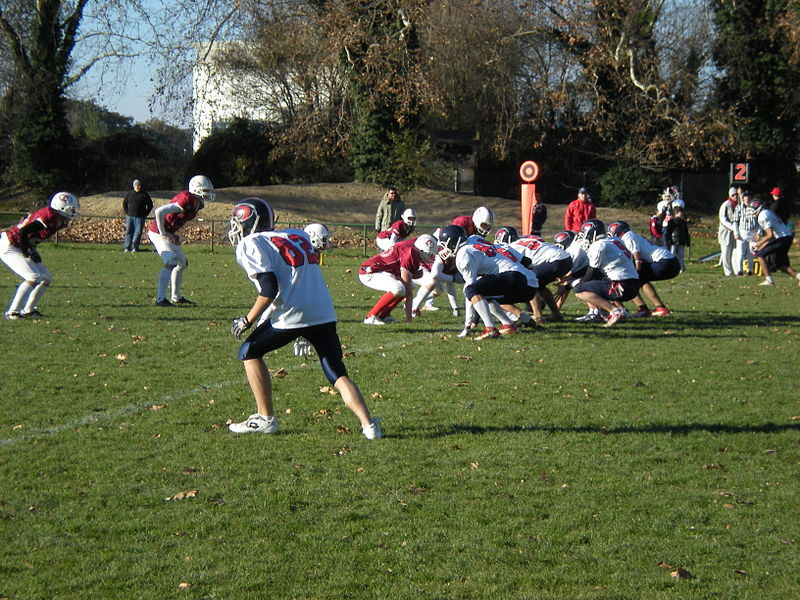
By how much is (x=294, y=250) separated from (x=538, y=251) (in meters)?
6.81

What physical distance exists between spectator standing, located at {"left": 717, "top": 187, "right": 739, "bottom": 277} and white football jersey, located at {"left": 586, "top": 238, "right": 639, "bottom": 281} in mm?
9275

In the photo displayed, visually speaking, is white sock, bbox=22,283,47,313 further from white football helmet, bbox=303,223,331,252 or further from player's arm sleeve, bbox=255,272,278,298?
player's arm sleeve, bbox=255,272,278,298

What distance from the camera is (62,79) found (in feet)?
123

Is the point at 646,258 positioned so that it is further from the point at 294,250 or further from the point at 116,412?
the point at 116,412

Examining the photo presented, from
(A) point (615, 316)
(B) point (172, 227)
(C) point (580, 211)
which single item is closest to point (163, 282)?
(B) point (172, 227)

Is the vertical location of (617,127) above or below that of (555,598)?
above

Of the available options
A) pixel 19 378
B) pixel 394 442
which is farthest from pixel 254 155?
pixel 394 442

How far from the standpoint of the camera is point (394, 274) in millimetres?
12992

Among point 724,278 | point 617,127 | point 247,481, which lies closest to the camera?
point 247,481

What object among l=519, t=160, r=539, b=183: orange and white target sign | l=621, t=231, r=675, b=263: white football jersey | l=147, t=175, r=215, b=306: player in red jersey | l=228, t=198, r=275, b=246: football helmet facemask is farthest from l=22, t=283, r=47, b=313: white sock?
l=519, t=160, r=539, b=183: orange and white target sign

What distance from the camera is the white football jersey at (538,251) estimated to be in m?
12.8

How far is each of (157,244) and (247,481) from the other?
8.55 m

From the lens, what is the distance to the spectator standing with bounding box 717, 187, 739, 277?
2133 centimetres

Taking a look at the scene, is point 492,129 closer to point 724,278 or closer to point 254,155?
point 254,155
